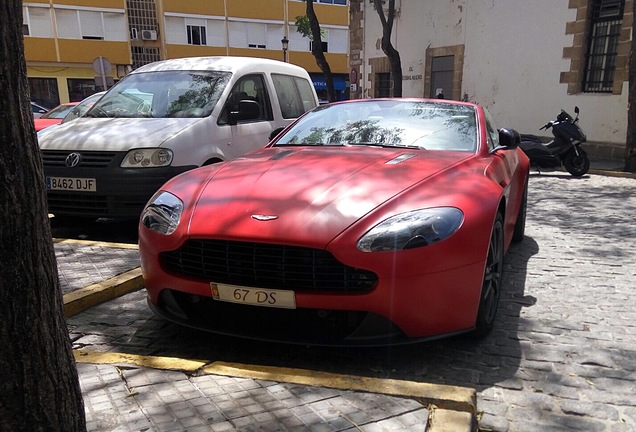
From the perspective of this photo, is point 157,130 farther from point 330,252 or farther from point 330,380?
point 330,380

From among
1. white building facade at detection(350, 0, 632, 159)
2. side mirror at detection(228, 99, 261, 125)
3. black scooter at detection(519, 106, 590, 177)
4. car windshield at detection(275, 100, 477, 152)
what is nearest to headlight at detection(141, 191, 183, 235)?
car windshield at detection(275, 100, 477, 152)

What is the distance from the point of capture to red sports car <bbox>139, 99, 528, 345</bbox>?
2.46 metres

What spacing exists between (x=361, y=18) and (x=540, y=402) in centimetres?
2123

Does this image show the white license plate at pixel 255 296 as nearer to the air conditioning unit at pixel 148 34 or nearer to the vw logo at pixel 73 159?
the vw logo at pixel 73 159

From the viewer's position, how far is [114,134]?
505 centimetres

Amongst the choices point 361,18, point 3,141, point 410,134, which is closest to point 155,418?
point 3,141

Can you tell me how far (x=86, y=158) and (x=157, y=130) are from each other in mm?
709

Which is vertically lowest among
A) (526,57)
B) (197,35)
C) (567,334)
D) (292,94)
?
(567,334)

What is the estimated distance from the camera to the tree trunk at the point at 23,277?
1239mm

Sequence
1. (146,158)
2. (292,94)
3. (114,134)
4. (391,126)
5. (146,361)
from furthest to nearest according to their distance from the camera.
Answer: (292,94) < (114,134) < (146,158) < (391,126) < (146,361)

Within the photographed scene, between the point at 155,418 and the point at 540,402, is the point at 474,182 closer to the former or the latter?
the point at 540,402

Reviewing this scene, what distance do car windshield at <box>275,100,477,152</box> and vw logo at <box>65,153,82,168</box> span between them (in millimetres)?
2042

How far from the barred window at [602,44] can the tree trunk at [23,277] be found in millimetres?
14599

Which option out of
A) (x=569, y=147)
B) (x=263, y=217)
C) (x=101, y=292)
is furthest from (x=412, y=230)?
(x=569, y=147)
